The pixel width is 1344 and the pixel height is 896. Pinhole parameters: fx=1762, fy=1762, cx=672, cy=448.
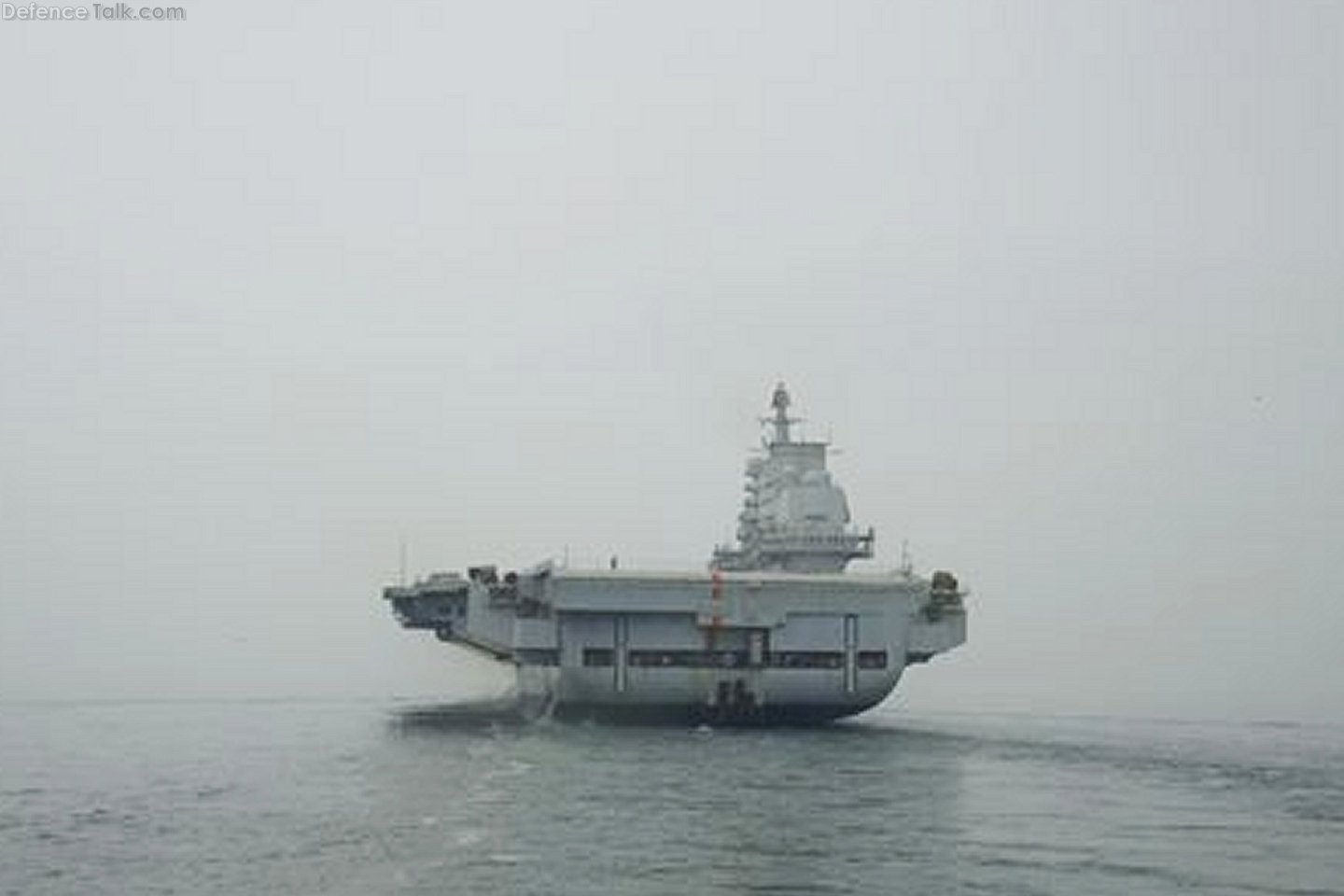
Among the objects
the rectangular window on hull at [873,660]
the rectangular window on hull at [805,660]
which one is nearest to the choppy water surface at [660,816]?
the rectangular window on hull at [805,660]

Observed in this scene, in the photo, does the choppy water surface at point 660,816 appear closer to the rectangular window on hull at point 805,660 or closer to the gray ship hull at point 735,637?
the gray ship hull at point 735,637

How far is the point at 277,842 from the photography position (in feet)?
74.5

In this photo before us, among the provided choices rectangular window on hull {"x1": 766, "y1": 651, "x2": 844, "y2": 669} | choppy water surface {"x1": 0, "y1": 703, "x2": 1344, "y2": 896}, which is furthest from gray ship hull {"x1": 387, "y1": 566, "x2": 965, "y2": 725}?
choppy water surface {"x1": 0, "y1": 703, "x2": 1344, "y2": 896}

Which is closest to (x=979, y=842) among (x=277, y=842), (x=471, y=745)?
(x=277, y=842)

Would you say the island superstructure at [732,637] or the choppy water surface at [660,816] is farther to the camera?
the island superstructure at [732,637]

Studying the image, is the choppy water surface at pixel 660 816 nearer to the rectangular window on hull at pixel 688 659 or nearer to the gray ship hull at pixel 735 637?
the gray ship hull at pixel 735 637

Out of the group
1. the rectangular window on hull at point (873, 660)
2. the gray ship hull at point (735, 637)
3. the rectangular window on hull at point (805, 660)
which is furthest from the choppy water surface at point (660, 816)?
the rectangular window on hull at point (873, 660)

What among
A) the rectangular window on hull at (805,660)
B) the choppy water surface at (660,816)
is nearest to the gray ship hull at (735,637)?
the rectangular window on hull at (805,660)

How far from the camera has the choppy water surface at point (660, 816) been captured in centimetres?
1994

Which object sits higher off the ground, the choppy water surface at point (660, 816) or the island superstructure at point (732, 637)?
the island superstructure at point (732, 637)

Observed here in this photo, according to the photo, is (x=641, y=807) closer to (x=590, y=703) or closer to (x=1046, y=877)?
(x=1046, y=877)

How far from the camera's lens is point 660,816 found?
2583 centimetres

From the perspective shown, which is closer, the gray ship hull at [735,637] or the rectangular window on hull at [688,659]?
the gray ship hull at [735,637]

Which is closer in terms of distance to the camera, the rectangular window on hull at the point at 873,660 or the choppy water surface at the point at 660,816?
the choppy water surface at the point at 660,816
